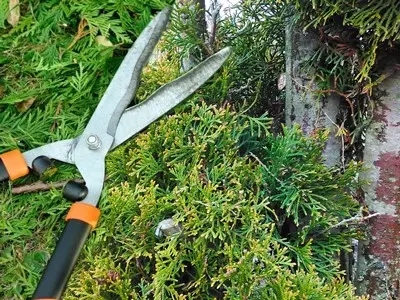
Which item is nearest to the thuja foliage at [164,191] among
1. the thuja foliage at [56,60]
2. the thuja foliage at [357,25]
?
the thuja foliage at [56,60]

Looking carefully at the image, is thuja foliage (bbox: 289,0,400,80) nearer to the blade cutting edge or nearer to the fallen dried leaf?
the blade cutting edge

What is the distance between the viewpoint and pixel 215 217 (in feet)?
1.95

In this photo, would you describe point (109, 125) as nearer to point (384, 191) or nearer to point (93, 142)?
point (93, 142)

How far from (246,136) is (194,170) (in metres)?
0.12

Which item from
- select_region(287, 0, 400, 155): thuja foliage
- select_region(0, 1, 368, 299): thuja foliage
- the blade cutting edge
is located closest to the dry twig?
select_region(0, 1, 368, 299): thuja foliage

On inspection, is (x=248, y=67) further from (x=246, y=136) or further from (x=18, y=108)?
(x=18, y=108)


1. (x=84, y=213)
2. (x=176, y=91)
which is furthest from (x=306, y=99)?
(x=84, y=213)

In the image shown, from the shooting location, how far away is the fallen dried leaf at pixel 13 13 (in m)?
0.71

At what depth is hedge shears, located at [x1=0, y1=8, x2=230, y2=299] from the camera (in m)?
0.65

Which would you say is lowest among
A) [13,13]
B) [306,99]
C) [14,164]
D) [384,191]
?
[384,191]

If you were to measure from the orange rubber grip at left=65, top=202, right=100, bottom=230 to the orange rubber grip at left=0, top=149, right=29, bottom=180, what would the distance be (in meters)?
0.08

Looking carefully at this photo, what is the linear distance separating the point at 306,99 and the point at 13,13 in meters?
0.41

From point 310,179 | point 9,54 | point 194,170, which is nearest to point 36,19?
point 9,54

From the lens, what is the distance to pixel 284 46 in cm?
84
